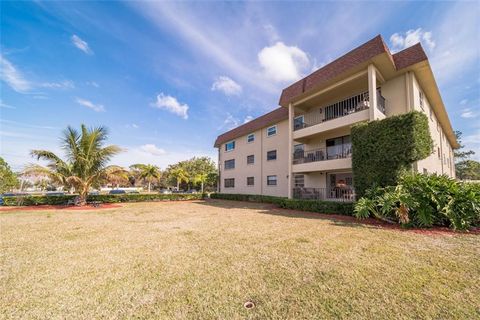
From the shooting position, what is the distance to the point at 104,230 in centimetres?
741

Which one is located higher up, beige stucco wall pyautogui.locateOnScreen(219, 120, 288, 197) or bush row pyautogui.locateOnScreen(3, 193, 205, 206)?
beige stucco wall pyautogui.locateOnScreen(219, 120, 288, 197)

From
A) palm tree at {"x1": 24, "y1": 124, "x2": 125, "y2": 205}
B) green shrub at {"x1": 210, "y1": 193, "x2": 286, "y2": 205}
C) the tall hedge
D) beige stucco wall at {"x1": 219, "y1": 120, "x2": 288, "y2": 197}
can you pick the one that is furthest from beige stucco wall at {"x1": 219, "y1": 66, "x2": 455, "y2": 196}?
palm tree at {"x1": 24, "y1": 124, "x2": 125, "y2": 205}

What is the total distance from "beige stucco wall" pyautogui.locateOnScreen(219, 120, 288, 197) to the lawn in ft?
42.6

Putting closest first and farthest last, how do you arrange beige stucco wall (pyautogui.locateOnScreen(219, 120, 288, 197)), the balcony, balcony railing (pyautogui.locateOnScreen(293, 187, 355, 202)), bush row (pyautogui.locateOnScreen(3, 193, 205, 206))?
1. the balcony
2. balcony railing (pyautogui.locateOnScreen(293, 187, 355, 202))
3. bush row (pyautogui.locateOnScreen(3, 193, 205, 206))
4. beige stucco wall (pyautogui.locateOnScreen(219, 120, 288, 197))

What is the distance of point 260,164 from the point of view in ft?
71.7

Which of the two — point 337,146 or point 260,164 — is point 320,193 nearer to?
point 337,146

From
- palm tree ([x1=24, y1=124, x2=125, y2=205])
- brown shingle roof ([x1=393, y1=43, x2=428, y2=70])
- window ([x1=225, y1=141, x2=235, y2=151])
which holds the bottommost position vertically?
palm tree ([x1=24, y1=124, x2=125, y2=205])

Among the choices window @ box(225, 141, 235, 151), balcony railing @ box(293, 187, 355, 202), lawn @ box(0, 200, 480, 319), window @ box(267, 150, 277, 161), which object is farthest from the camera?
window @ box(225, 141, 235, 151)

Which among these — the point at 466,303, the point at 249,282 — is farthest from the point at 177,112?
the point at 466,303

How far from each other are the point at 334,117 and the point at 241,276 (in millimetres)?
14450

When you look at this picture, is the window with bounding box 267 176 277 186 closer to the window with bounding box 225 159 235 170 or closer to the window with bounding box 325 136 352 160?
the window with bounding box 325 136 352 160

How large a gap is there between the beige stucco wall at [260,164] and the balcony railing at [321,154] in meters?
2.06

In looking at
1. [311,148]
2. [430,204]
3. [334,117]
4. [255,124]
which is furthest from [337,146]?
[255,124]

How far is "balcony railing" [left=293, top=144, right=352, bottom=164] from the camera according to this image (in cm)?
1360
